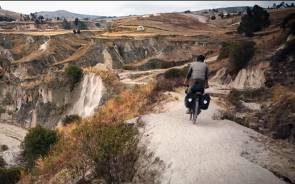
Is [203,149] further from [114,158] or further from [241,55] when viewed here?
[241,55]

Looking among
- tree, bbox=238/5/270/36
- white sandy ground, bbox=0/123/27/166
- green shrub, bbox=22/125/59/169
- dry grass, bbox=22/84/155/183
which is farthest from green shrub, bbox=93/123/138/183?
tree, bbox=238/5/270/36

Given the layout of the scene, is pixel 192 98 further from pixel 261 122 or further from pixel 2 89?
pixel 2 89

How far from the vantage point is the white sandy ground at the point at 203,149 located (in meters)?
10.5

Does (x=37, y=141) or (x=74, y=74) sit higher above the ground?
(x=74, y=74)

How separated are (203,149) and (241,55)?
33.1 metres

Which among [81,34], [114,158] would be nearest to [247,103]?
[114,158]

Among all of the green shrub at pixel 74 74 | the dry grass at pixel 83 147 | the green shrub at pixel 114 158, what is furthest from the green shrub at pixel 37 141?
the green shrub at pixel 74 74

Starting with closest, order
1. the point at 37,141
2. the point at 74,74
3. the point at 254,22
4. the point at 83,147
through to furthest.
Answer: the point at 83,147 < the point at 37,141 < the point at 74,74 < the point at 254,22

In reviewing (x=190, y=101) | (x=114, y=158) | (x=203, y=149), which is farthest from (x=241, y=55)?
(x=114, y=158)

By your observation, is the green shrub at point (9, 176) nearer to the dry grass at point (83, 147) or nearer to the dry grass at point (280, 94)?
the dry grass at point (83, 147)

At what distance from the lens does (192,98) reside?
51.6ft

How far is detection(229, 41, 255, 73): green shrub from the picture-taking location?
4325cm

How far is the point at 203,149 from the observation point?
12.4 meters

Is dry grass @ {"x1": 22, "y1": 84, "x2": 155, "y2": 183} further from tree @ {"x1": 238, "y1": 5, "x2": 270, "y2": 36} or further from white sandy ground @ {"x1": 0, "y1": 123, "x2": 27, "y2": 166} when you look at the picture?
tree @ {"x1": 238, "y1": 5, "x2": 270, "y2": 36}
